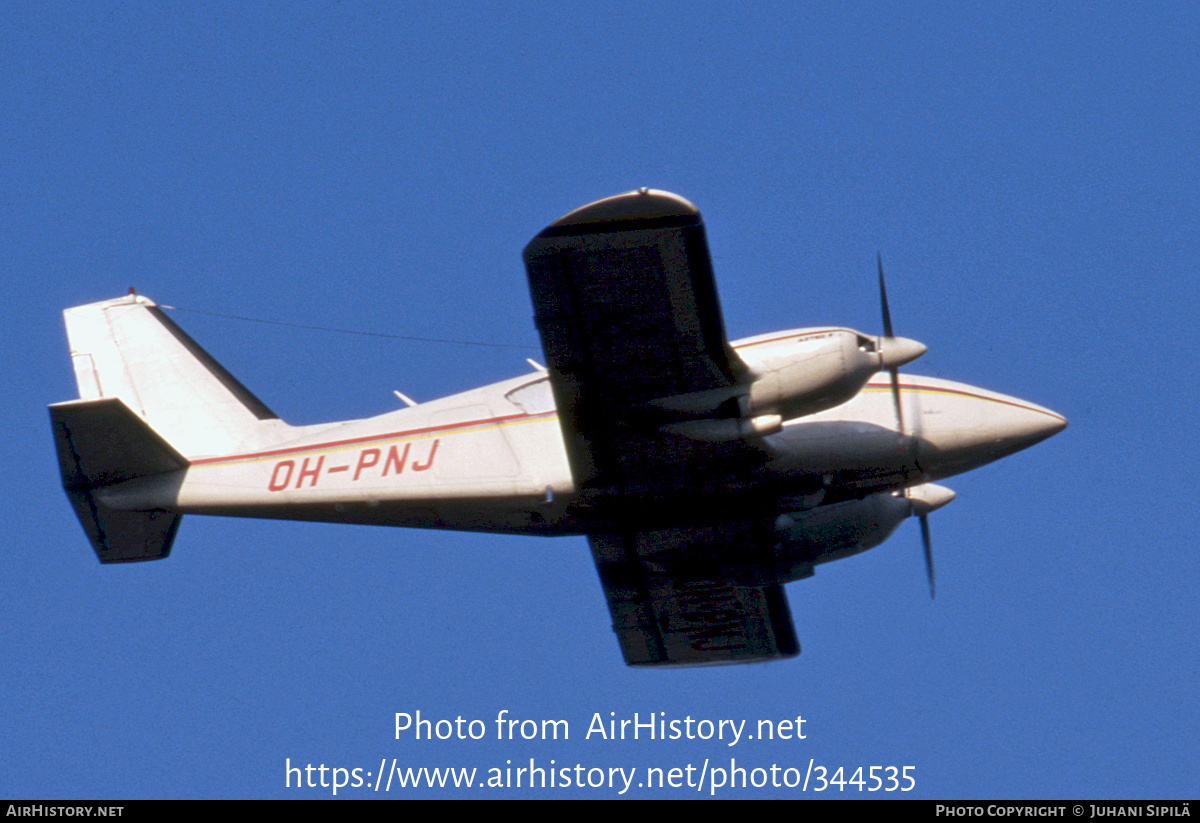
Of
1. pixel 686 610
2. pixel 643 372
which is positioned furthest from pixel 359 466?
pixel 686 610

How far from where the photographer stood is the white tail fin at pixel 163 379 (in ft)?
84.2

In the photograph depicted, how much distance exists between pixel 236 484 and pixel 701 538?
25.8ft

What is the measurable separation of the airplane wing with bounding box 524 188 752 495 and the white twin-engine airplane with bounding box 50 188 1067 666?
3cm

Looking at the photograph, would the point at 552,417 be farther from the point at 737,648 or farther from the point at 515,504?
the point at 737,648

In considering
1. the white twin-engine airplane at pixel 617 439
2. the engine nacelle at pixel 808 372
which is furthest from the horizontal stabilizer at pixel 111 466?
the engine nacelle at pixel 808 372

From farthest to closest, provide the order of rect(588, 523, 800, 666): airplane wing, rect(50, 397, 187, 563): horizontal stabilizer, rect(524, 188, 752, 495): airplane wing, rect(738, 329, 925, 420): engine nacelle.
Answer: rect(588, 523, 800, 666): airplane wing, rect(50, 397, 187, 563): horizontal stabilizer, rect(738, 329, 925, 420): engine nacelle, rect(524, 188, 752, 495): airplane wing

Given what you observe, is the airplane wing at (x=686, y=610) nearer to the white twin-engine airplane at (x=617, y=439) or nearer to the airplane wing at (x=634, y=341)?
the white twin-engine airplane at (x=617, y=439)

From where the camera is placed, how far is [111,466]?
24359 mm

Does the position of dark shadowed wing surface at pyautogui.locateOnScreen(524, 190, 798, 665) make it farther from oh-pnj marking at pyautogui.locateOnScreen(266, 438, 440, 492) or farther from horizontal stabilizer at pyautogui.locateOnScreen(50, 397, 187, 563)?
horizontal stabilizer at pyautogui.locateOnScreen(50, 397, 187, 563)

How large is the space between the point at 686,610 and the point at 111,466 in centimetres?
1072

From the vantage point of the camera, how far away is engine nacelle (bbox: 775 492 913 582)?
24703 mm

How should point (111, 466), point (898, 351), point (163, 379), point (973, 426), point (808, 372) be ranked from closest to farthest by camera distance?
1. point (808, 372)
2. point (898, 351)
3. point (973, 426)
4. point (111, 466)
5. point (163, 379)

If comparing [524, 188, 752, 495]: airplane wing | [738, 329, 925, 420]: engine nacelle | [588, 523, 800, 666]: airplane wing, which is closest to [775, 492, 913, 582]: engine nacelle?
[588, 523, 800, 666]: airplane wing

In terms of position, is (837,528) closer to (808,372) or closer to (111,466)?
(808,372)
